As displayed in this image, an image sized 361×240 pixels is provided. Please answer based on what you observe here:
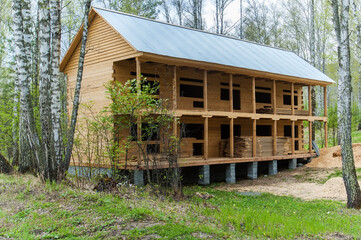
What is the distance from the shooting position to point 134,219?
7949 mm

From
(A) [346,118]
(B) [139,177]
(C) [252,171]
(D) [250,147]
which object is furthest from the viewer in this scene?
(C) [252,171]

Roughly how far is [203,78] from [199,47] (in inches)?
68.4

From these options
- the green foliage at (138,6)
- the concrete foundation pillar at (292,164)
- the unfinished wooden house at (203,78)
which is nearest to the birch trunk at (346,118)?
the unfinished wooden house at (203,78)

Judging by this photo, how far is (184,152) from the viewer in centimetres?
1844

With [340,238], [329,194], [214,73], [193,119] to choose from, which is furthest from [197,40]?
[340,238]

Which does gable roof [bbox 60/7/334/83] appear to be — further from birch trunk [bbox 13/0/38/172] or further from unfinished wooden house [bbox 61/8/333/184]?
birch trunk [bbox 13/0/38/172]

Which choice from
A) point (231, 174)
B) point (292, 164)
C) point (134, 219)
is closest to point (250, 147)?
point (231, 174)

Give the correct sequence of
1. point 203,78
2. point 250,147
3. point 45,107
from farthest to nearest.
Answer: point 250,147 → point 203,78 → point 45,107

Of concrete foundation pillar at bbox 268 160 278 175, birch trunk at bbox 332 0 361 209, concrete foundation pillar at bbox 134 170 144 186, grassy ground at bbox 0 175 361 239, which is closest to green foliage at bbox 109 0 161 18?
concrete foundation pillar at bbox 268 160 278 175

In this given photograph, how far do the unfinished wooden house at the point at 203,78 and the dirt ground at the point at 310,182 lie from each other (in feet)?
3.36

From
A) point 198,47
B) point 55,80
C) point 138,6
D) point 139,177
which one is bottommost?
point 139,177

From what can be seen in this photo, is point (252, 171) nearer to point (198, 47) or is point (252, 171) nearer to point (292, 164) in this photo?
point (292, 164)

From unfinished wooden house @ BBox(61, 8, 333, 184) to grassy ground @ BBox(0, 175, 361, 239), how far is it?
4.61 m

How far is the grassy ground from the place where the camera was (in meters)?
7.32
